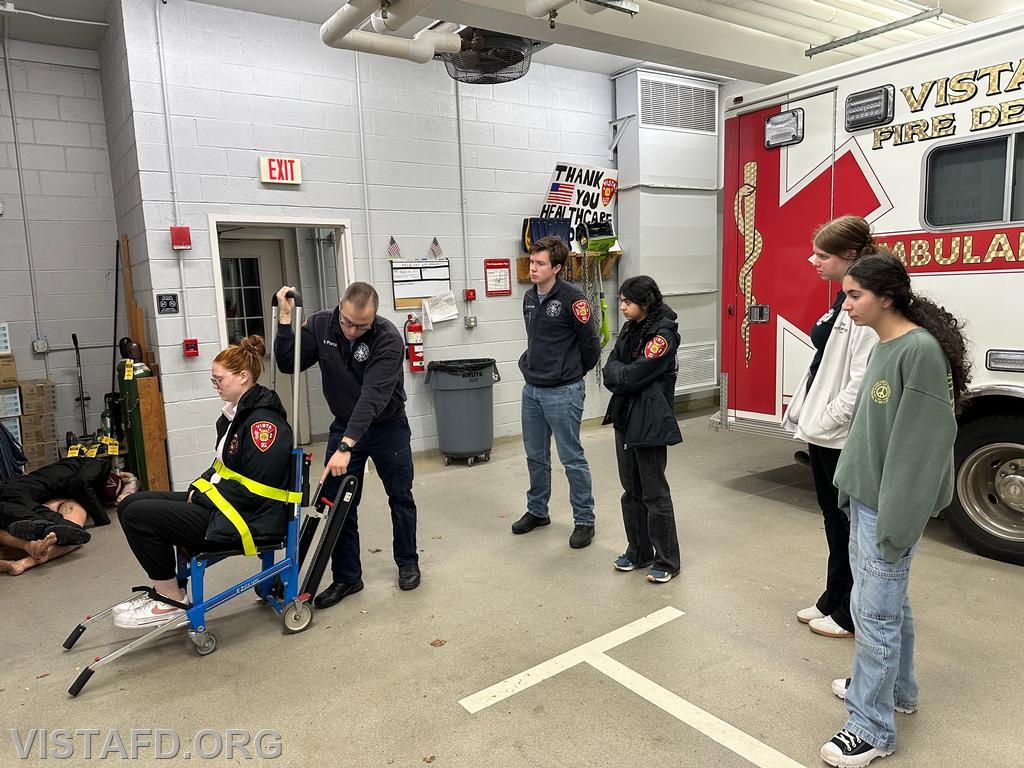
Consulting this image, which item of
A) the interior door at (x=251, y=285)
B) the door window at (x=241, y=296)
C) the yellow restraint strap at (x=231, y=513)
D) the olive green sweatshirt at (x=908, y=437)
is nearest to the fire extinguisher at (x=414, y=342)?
the interior door at (x=251, y=285)

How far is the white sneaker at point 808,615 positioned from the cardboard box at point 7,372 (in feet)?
19.1

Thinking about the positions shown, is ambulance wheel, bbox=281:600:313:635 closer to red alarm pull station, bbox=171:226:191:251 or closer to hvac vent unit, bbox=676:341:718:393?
red alarm pull station, bbox=171:226:191:251

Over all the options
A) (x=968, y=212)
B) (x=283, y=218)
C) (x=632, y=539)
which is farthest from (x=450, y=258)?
(x=968, y=212)

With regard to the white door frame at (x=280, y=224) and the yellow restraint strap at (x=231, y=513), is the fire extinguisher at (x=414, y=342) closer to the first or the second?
the white door frame at (x=280, y=224)

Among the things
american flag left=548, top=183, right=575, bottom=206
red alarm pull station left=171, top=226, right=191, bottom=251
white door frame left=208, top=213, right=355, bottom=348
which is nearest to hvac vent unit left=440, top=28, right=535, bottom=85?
white door frame left=208, top=213, right=355, bottom=348

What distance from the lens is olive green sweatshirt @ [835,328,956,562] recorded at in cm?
192

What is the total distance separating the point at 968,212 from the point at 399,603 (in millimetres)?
3684

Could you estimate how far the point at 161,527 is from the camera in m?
2.86

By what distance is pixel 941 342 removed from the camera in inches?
78.5

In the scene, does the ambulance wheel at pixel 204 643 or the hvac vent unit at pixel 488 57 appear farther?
the hvac vent unit at pixel 488 57

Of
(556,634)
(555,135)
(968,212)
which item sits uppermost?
(555,135)

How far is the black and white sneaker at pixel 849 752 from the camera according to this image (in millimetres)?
2166

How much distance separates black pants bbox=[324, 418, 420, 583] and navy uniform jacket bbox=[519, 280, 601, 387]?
98 cm

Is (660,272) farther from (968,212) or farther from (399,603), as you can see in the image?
(399,603)
